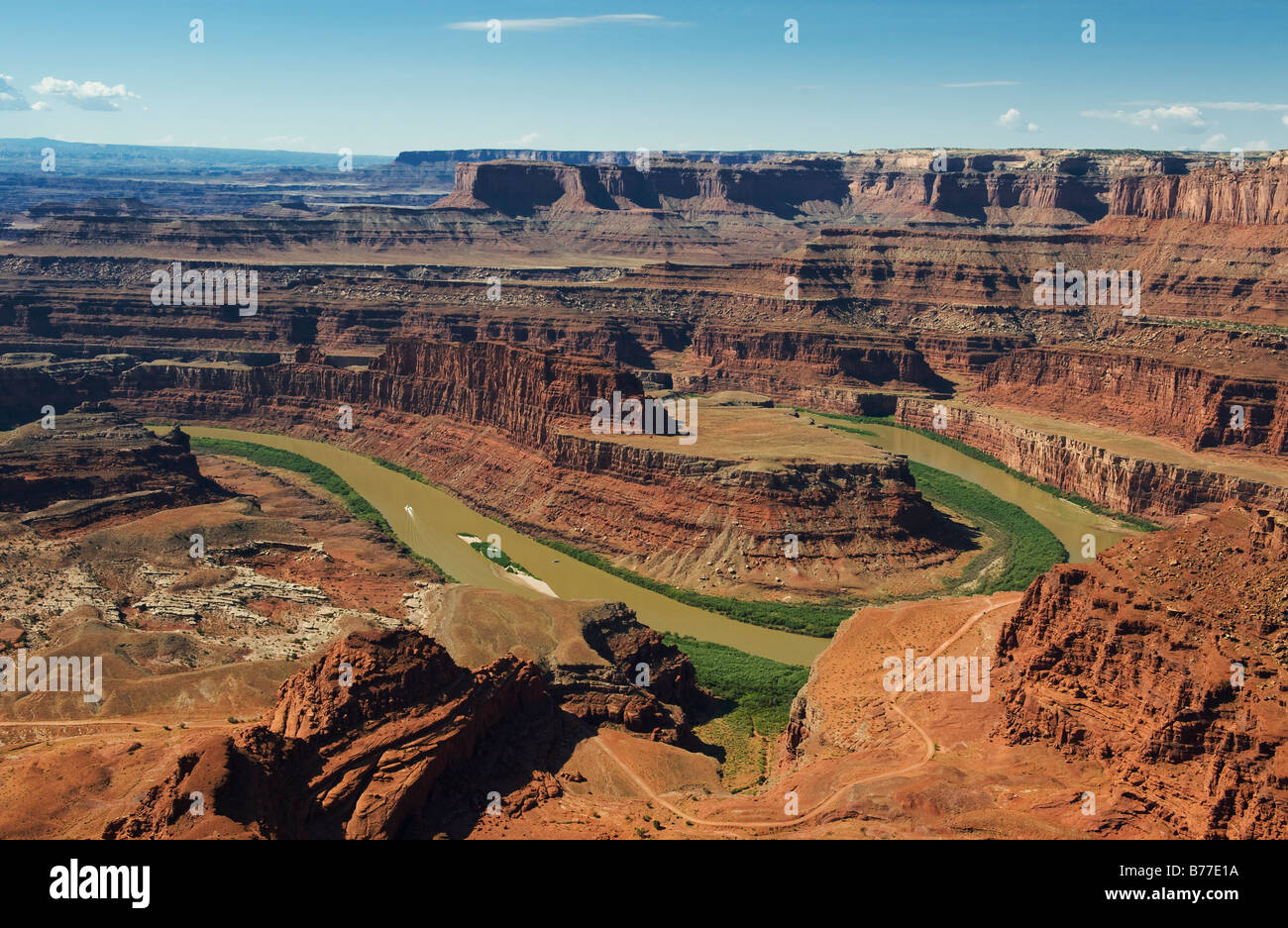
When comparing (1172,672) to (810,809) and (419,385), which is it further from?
(419,385)

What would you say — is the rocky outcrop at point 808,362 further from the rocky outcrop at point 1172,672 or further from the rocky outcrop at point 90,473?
the rocky outcrop at point 1172,672

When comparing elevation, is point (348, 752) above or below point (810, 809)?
above

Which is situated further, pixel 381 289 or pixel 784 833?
pixel 381 289

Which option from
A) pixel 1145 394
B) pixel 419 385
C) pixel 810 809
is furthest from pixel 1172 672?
pixel 419 385

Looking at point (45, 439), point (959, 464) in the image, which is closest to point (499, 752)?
point (45, 439)

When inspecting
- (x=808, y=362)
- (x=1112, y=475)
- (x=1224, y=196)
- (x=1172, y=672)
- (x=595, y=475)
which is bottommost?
(x=1112, y=475)

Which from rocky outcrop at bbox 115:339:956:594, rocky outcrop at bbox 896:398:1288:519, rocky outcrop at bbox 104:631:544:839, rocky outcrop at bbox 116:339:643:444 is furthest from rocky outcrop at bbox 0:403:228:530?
rocky outcrop at bbox 896:398:1288:519

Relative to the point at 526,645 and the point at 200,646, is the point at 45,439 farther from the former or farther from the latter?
the point at 526,645
